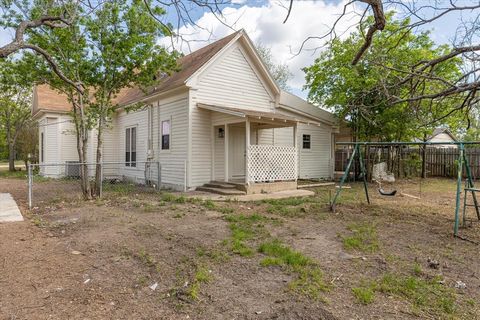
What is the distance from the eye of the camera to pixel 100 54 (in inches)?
399

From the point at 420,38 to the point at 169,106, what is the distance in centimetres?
1327

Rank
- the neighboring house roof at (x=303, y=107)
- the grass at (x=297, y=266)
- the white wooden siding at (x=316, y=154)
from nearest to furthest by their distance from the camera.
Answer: the grass at (x=297, y=266), the neighboring house roof at (x=303, y=107), the white wooden siding at (x=316, y=154)

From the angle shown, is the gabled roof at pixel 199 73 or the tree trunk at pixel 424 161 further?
the tree trunk at pixel 424 161

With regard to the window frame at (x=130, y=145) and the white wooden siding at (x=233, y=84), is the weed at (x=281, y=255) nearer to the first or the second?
the white wooden siding at (x=233, y=84)

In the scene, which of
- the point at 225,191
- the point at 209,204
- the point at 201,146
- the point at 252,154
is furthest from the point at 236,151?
the point at 209,204

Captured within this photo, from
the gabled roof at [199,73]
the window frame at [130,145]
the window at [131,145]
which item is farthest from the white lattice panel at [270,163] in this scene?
the window at [131,145]

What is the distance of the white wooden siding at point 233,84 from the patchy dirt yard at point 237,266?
614 centimetres

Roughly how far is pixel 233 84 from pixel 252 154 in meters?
3.48

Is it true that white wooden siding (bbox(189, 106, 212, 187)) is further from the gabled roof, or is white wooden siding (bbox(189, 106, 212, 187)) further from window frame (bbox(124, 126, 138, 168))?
window frame (bbox(124, 126, 138, 168))

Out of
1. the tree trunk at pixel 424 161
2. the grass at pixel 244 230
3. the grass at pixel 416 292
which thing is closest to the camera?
the grass at pixel 416 292

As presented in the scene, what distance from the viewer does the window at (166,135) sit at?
1334cm

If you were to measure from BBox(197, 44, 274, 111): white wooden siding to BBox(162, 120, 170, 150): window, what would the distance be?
2042mm

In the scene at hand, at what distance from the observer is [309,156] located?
17.3 metres

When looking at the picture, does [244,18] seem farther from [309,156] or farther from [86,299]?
[309,156]
